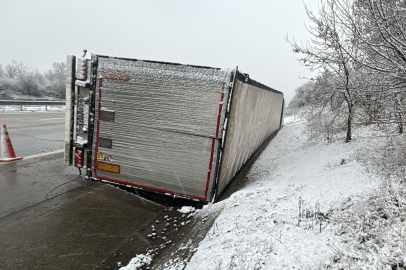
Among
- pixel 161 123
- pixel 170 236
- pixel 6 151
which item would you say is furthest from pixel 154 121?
pixel 6 151

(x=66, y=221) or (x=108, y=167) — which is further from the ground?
(x=108, y=167)

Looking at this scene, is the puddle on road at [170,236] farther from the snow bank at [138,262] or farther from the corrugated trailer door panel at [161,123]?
the corrugated trailer door panel at [161,123]

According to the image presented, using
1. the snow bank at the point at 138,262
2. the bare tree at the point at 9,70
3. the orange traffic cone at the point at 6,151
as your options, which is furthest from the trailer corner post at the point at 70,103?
the bare tree at the point at 9,70

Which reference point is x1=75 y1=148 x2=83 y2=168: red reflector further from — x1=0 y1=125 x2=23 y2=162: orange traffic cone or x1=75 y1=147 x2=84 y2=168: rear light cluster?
x1=0 y1=125 x2=23 y2=162: orange traffic cone

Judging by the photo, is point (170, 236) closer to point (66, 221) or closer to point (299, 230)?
point (66, 221)

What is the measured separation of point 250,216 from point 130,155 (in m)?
2.18

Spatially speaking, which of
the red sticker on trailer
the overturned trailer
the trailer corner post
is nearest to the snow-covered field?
the overturned trailer

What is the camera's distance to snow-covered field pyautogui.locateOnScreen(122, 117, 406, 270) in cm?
234

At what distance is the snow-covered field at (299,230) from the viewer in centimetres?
234

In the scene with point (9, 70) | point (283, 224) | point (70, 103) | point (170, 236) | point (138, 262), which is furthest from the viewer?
point (9, 70)

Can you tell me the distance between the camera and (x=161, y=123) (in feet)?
13.4

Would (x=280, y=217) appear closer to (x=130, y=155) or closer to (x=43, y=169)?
(x=130, y=155)

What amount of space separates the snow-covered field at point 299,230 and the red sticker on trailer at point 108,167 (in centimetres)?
160

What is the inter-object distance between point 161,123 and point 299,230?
2.45m
